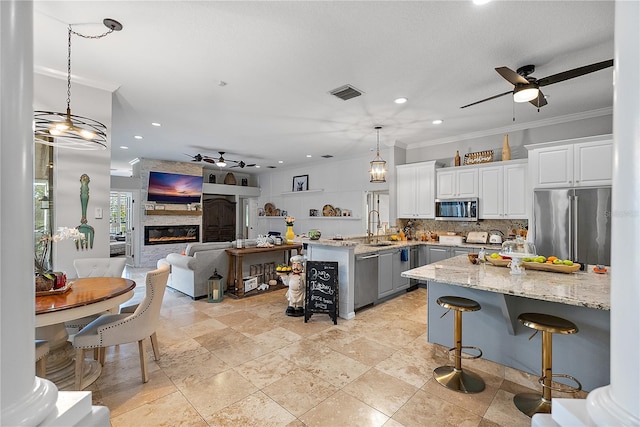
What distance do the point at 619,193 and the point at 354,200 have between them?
6702mm

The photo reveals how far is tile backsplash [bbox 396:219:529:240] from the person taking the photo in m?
5.35

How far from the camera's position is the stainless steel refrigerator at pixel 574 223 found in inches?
150

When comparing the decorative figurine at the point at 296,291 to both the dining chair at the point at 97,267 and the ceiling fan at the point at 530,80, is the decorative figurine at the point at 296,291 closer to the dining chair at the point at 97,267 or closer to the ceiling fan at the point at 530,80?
the dining chair at the point at 97,267

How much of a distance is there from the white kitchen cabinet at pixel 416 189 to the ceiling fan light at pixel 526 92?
3061 millimetres

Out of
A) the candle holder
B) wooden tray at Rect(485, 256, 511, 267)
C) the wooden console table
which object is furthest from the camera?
the wooden console table

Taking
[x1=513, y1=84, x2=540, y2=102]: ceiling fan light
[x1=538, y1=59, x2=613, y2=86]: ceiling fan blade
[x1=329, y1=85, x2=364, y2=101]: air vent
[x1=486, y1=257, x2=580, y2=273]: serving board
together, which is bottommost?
[x1=486, y1=257, x2=580, y2=273]: serving board

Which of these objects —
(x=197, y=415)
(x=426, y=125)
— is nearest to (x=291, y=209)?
(x=426, y=125)

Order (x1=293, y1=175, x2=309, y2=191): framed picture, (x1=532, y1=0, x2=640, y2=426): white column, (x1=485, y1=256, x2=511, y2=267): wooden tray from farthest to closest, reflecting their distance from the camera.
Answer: (x1=293, y1=175, x2=309, y2=191): framed picture, (x1=485, y1=256, x2=511, y2=267): wooden tray, (x1=532, y1=0, x2=640, y2=426): white column

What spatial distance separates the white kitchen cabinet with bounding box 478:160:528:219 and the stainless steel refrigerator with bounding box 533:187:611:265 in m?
0.56

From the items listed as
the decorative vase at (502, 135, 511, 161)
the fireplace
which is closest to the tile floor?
the decorative vase at (502, 135, 511, 161)

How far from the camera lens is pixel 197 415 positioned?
6.93 ft

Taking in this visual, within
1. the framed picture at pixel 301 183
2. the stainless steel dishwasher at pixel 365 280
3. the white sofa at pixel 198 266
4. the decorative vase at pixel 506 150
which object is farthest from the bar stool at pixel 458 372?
the framed picture at pixel 301 183

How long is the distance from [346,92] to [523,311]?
302 centimetres

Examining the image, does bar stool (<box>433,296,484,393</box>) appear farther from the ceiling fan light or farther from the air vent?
the air vent
